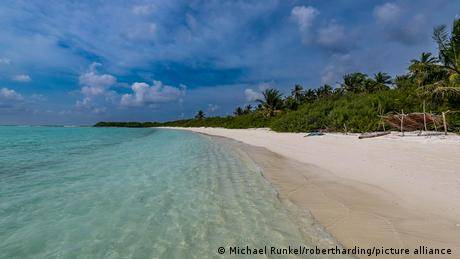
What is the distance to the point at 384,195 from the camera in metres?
5.62

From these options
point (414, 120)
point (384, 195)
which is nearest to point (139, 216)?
point (384, 195)

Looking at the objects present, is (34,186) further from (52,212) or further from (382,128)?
(382,128)

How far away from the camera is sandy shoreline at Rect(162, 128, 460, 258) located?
12.5 feet

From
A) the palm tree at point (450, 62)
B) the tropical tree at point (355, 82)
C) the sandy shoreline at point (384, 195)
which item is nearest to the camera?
the sandy shoreline at point (384, 195)

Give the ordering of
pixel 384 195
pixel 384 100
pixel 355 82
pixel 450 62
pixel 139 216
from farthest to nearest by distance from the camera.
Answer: pixel 355 82
pixel 384 100
pixel 450 62
pixel 384 195
pixel 139 216

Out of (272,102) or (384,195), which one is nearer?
(384,195)

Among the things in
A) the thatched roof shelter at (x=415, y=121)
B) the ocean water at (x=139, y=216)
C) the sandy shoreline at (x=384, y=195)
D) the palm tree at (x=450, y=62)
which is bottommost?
the ocean water at (x=139, y=216)

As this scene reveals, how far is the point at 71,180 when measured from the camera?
812cm

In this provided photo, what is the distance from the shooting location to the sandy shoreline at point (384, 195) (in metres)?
3.81

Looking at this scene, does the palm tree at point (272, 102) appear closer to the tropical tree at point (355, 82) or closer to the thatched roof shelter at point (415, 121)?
the tropical tree at point (355, 82)

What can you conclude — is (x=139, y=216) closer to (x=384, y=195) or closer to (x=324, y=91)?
(x=384, y=195)

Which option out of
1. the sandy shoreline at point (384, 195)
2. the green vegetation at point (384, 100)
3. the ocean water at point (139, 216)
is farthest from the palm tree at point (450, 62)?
the ocean water at point (139, 216)

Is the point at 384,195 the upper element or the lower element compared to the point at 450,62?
lower

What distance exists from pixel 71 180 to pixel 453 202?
9.47 meters
